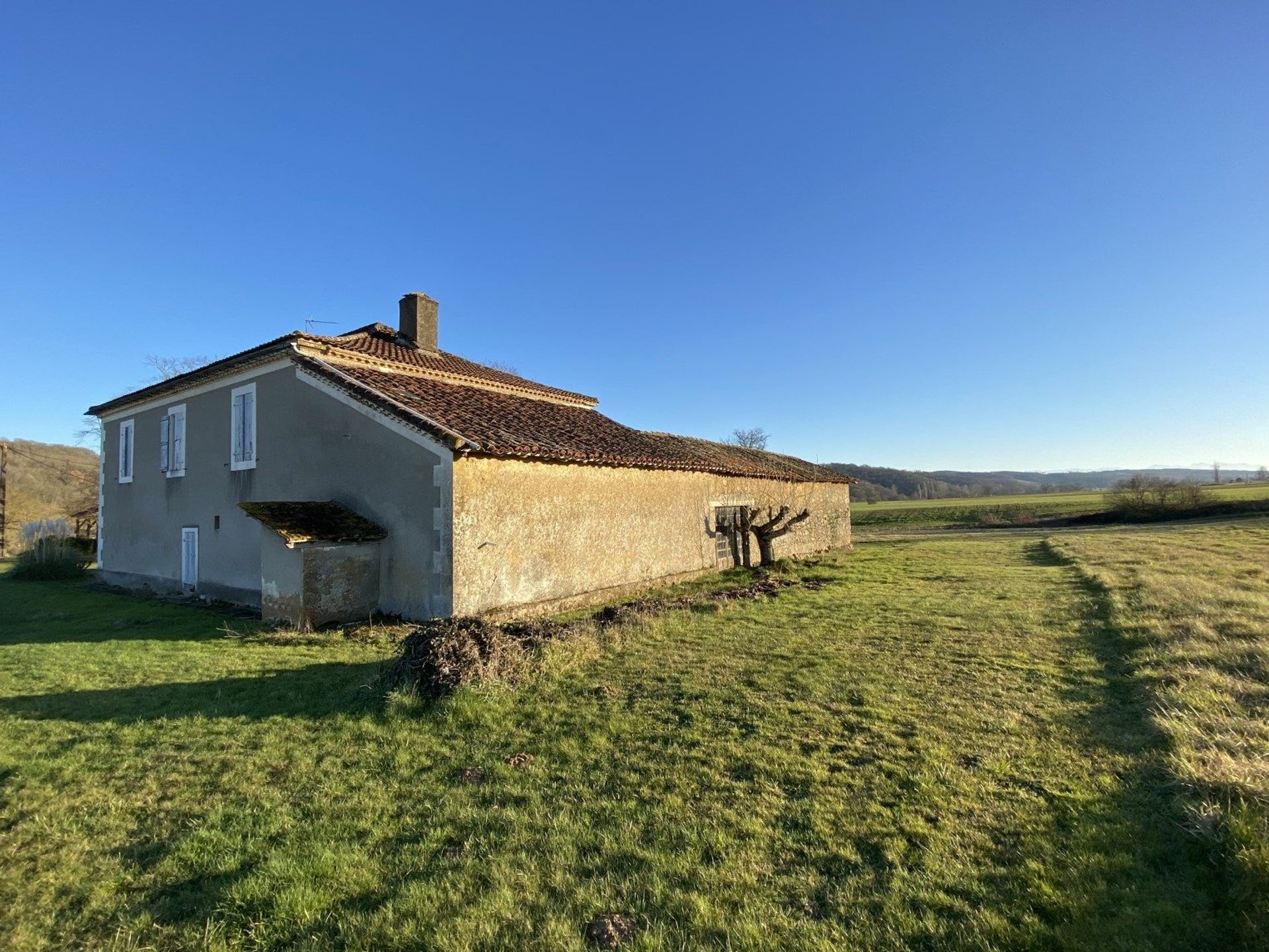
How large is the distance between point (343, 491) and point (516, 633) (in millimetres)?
5180

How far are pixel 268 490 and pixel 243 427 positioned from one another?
5.94 feet

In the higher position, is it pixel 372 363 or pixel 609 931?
pixel 372 363

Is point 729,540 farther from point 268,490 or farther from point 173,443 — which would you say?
point 173,443

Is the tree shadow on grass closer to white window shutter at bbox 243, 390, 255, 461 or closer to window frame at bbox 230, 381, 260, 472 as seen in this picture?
window frame at bbox 230, 381, 260, 472

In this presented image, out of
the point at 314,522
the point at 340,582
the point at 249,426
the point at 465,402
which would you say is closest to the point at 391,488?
the point at 314,522

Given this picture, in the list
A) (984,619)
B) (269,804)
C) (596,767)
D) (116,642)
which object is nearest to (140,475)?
(116,642)

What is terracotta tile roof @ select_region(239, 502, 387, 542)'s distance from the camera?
9.48m

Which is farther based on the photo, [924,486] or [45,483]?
[924,486]

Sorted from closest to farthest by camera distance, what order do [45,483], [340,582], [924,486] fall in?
[340,582], [45,483], [924,486]

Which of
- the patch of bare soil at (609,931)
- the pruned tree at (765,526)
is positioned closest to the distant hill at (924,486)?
the pruned tree at (765,526)

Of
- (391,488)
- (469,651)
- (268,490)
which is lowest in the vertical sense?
(469,651)

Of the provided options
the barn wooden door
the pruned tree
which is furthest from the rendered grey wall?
the pruned tree

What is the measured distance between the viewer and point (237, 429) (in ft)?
43.9

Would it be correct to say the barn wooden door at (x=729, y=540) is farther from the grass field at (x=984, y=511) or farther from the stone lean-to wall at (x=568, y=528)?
the grass field at (x=984, y=511)
